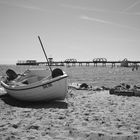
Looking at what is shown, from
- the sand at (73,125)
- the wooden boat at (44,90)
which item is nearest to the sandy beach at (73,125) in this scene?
the sand at (73,125)

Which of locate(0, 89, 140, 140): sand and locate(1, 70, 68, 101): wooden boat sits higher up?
locate(1, 70, 68, 101): wooden boat

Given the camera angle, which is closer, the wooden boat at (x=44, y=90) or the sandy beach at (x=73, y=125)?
the sandy beach at (x=73, y=125)

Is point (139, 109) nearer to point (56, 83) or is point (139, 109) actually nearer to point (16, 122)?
point (56, 83)

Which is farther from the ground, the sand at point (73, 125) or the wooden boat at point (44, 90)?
the wooden boat at point (44, 90)

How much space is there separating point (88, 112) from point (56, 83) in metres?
2.61

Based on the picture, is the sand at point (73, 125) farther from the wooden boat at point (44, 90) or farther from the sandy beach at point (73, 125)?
the wooden boat at point (44, 90)

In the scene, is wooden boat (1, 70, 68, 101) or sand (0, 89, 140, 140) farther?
wooden boat (1, 70, 68, 101)

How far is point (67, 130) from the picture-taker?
557cm

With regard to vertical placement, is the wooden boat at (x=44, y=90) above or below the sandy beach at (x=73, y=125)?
above

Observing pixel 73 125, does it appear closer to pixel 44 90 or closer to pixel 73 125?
pixel 73 125

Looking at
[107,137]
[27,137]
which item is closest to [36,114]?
[27,137]

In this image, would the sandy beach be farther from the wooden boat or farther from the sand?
the wooden boat

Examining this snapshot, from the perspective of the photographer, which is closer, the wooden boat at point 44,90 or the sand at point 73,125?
the sand at point 73,125

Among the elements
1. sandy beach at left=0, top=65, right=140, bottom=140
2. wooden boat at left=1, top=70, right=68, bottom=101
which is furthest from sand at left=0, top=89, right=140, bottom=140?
wooden boat at left=1, top=70, right=68, bottom=101
